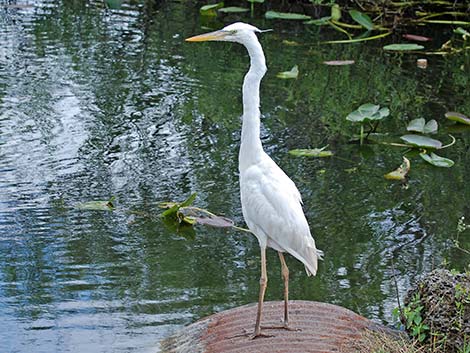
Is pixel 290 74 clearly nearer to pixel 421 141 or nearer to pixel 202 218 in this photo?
pixel 421 141

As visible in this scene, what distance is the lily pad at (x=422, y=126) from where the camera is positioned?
24.8ft

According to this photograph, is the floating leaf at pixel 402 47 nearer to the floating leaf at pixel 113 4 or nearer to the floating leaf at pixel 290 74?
the floating leaf at pixel 290 74

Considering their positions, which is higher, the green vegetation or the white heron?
the white heron

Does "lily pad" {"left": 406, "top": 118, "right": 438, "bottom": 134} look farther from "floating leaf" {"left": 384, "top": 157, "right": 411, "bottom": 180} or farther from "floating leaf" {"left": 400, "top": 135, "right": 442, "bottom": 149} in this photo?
"floating leaf" {"left": 384, "top": 157, "right": 411, "bottom": 180}

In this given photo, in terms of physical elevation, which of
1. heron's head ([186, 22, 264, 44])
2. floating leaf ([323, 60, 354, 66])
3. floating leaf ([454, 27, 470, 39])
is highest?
heron's head ([186, 22, 264, 44])

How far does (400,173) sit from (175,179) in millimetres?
1735

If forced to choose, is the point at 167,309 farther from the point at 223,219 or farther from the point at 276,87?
the point at 276,87

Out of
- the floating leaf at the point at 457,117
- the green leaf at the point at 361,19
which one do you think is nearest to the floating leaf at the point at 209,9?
the green leaf at the point at 361,19

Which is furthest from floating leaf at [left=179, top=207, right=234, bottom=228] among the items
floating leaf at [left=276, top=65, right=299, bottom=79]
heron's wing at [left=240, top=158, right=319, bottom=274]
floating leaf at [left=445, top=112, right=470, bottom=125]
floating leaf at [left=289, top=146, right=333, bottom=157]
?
floating leaf at [left=276, top=65, right=299, bottom=79]

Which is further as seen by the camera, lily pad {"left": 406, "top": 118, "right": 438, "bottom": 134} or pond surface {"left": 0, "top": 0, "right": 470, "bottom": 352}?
lily pad {"left": 406, "top": 118, "right": 438, "bottom": 134}

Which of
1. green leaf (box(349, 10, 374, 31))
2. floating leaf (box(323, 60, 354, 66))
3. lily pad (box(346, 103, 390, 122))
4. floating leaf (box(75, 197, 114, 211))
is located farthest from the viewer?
green leaf (box(349, 10, 374, 31))

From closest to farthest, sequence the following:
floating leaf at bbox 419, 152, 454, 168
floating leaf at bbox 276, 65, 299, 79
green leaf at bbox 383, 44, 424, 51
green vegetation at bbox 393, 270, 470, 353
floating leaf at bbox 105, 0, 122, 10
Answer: green vegetation at bbox 393, 270, 470, 353
floating leaf at bbox 419, 152, 454, 168
floating leaf at bbox 276, 65, 299, 79
green leaf at bbox 383, 44, 424, 51
floating leaf at bbox 105, 0, 122, 10

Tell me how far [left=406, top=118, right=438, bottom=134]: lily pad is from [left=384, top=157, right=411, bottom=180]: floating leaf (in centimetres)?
66

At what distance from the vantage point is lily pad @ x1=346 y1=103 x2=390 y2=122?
7.42 meters
